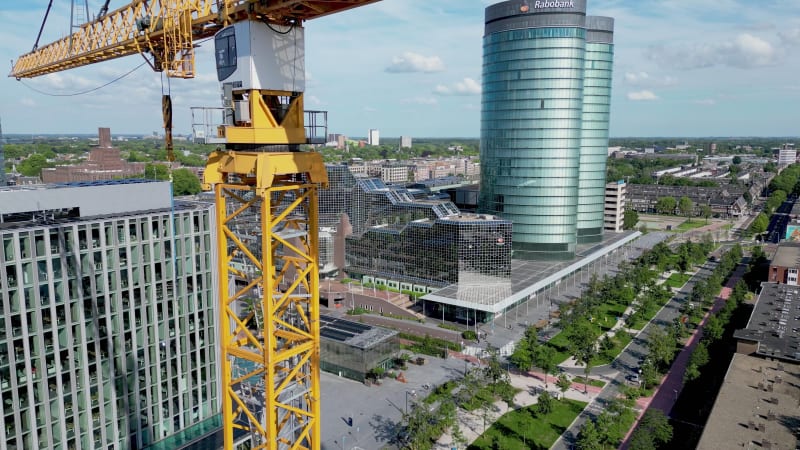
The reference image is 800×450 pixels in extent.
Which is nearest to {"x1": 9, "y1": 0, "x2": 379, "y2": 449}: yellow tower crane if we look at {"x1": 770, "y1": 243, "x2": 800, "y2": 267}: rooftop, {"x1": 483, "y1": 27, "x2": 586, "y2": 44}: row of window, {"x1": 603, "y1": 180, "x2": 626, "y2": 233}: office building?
{"x1": 483, "y1": 27, "x2": 586, "y2": 44}: row of window

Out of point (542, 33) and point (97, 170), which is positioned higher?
point (542, 33)

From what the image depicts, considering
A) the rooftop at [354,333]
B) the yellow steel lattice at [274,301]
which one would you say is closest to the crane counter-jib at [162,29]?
the yellow steel lattice at [274,301]

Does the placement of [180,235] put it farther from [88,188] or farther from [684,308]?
[684,308]

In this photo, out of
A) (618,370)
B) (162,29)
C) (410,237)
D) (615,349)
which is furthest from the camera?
(410,237)

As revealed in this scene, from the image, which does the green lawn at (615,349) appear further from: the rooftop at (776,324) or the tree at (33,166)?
the tree at (33,166)

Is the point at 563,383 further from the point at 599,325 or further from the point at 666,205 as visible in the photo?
the point at 666,205

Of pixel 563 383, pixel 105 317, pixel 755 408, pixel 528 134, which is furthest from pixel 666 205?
pixel 105 317

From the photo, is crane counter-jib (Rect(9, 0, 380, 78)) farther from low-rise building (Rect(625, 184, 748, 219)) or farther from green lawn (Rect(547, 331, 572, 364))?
low-rise building (Rect(625, 184, 748, 219))

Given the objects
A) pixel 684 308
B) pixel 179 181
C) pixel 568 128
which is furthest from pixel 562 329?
pixel 179 181
